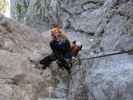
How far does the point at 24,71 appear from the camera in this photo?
40.1ft

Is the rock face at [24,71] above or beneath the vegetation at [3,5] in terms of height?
beneath

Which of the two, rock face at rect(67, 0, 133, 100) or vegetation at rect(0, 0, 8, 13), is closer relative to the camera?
rock face at rect(67, 0, 133, 100)

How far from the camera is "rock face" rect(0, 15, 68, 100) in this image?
36.8 ft

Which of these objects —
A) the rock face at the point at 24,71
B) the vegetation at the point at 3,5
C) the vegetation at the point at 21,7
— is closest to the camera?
the rock face at the point at 24,71

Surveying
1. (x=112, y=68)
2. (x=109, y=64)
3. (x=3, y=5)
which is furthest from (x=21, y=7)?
(x=112, y=68)

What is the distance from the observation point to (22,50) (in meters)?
13.9

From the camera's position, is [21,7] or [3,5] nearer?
[21,7]

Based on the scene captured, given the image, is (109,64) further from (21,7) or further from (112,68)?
(21,7)

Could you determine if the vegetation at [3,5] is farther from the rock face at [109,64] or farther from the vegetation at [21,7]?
the rock face at [109,64]

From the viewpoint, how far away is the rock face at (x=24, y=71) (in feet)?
36.8

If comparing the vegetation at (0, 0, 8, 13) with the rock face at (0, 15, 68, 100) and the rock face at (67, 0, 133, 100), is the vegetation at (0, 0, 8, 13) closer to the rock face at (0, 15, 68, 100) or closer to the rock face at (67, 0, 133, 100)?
the rock face at (0, 15, 68, 100)

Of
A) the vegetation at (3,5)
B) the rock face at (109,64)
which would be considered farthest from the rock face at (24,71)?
the vegetation at (3,5)

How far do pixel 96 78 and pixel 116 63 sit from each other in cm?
71

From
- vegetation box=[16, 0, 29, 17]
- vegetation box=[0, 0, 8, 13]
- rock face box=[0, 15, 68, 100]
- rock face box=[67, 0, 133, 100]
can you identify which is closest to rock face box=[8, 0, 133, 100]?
rock face box=[67, 0, 133, 100]
